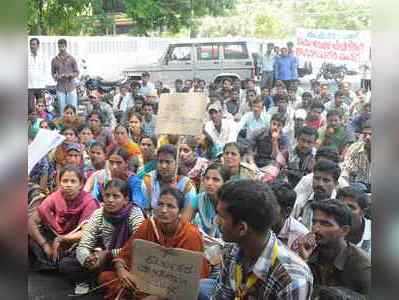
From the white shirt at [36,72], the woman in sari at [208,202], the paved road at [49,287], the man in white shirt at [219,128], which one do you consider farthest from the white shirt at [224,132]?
the paved road at [49,287]

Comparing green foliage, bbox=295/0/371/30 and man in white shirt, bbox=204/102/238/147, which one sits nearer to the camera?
green foliage, bbox=295/0/371/30

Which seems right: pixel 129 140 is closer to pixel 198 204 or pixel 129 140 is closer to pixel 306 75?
pixel 198 204

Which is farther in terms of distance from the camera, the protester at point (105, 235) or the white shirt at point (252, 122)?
the protester at point (105, 235)

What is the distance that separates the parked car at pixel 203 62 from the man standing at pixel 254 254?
1.61 feet

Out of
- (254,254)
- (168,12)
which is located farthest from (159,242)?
(168,12)

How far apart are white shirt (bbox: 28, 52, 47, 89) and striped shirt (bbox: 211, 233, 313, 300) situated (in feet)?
4.10

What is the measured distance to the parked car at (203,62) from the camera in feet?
9.66

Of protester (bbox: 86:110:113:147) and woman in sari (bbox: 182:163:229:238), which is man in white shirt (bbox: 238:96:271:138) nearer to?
woman in sari (bbox: 182:163:229:238)

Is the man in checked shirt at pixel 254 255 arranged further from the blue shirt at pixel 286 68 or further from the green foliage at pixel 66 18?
the green foliage at pixel 66 18

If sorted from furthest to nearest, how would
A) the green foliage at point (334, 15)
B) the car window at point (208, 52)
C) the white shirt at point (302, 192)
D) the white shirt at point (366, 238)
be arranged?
the car window at point (208, 52), the white shirt at point (302, 192), the green foliage at point (334, 15), the white shirt at point (366, 238)

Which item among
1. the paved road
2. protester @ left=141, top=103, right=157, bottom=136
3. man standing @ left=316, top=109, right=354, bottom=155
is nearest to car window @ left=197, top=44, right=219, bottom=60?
protester @ left=141, top=103, right=157, bottom=136

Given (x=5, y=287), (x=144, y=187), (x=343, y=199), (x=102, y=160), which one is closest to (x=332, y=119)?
(x=343, y=199)

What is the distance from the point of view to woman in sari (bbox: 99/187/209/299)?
302cm

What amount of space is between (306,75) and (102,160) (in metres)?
1.09
